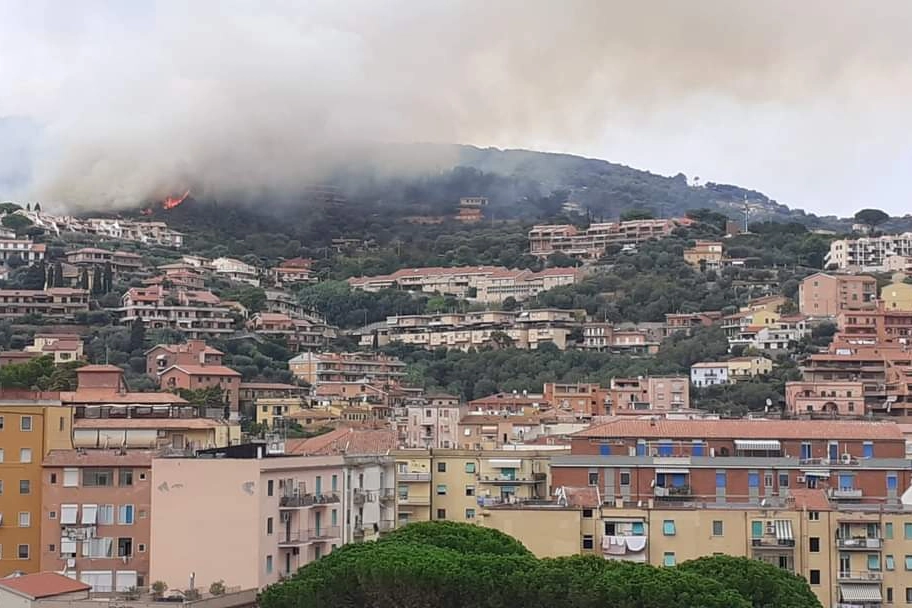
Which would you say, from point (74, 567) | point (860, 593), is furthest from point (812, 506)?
point (74, 567)

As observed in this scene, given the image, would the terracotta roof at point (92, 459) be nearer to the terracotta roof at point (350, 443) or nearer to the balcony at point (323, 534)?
the balcony at point (323, 534)

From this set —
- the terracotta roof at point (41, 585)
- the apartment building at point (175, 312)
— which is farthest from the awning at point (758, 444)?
the apartment building at point (175, 312)

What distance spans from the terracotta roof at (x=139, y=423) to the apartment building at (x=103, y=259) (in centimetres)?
9694

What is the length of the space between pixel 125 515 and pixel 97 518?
675 millimetres

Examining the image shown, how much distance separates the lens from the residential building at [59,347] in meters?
115

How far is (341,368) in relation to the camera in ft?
444

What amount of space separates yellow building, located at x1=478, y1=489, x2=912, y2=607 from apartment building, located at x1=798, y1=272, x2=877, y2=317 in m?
101

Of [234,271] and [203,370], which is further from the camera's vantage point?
[234,271]

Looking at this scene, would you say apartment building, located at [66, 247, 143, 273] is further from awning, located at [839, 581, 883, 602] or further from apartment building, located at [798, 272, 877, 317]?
awning, located at [839, 581, 883, 602]

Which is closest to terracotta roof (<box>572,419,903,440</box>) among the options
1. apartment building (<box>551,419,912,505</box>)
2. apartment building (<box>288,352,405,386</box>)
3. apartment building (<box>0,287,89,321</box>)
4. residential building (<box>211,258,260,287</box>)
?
apartment building (<box>551,419,912,505</box>)

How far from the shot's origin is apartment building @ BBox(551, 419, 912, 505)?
5119 cm

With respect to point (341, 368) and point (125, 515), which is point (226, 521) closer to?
point (125, 515)

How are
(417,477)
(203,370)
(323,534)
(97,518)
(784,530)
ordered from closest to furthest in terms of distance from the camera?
1. (784,530)
2. (97,518)
3. (323,534)
4. (417,477)
5. (203,370)

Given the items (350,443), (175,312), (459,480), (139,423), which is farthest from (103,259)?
(459,480)
